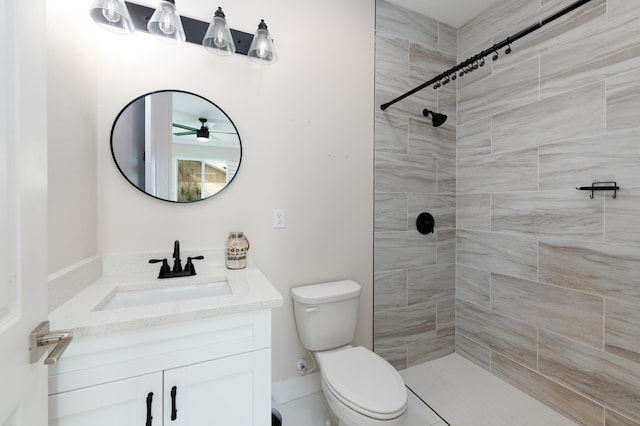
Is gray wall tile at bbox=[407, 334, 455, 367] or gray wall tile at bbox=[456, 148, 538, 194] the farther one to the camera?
gray wall tile at bbox=[407, 334, 455, 367]

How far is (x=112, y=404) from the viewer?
881 millimetres

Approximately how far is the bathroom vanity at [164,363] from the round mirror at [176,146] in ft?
1.91

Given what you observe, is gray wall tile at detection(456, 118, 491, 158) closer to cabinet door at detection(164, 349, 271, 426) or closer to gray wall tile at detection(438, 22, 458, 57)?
gray wall tile at detection(438, 22, 458, 57)

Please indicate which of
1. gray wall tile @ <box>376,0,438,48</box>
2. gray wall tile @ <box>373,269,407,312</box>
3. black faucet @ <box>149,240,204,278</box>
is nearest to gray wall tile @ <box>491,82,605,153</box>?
gray wall tile @ <box>376,0,438,48</box>

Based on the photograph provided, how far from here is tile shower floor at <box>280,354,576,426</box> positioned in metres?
1.60

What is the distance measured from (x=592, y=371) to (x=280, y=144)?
213 cm

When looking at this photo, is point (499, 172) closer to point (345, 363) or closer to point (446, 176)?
point (446, 176)

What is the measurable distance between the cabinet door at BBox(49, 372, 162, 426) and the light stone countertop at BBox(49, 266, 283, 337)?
190 millimetres

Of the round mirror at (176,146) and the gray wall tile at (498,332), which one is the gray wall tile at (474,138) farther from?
the round mirror at (176,146)

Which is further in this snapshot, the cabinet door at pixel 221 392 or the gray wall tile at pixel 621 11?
the gray wall tile at pixel 621 11

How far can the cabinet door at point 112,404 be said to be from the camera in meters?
0.83

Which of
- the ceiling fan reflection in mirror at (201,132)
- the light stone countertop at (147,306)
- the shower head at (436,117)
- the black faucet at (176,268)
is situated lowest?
the light stone countertop at (147,306)

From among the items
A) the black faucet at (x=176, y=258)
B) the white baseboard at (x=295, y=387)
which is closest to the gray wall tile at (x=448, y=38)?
the black faucet at (x=176, y=258)

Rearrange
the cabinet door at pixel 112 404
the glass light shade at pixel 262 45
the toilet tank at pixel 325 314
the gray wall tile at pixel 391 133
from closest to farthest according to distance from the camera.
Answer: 1. the cabinet door at pixel 112 404
2. the glass light shade at pixel 262 45
3. the toilet tank at pixel 325 314
4. the gray wall tile at pixel 391 133
